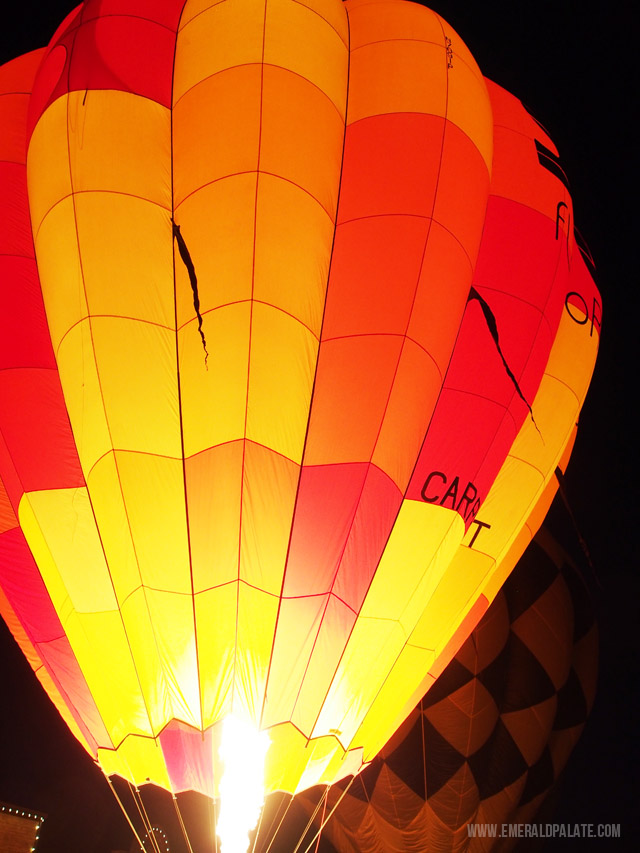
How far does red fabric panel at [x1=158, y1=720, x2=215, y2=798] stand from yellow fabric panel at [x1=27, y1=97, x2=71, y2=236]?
1816 millimetres

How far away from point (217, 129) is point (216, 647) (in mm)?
1735

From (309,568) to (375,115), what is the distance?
1667mm

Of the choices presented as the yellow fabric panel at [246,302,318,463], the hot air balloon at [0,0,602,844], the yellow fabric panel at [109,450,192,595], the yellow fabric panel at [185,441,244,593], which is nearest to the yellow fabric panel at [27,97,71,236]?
the hot air balloon at [0,0,602,844]

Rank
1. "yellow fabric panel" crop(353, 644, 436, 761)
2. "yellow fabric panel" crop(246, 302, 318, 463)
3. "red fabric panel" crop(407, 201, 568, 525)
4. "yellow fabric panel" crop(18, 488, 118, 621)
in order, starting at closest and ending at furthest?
1. "yellow fabric panel" crop(246, 302, 318, 463)
2. "yellow fabric panel" crop(18, 488, 118, 621)
3. "yellow fabric panel" crop(353, 644, 436, 761)
4. "red fabric panel" crop(407, 201, 568, 525)

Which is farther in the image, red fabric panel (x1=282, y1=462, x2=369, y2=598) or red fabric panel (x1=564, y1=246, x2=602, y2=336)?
red fabric panel (x1=564, y1=246, x2=602, y2=336)

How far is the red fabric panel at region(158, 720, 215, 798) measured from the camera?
243 cm

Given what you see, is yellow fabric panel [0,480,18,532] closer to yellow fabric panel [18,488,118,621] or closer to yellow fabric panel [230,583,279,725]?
A: yellow fabric panel [18,488,118,621]

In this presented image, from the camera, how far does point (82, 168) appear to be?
8.59 ft

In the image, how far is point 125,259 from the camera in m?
2.55

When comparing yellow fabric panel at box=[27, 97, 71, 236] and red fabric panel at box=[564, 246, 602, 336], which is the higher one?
red fabric panel at box=[564, 246, 602, 336]

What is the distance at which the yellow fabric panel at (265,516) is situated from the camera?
2.45 m

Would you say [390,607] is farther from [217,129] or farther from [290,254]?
[217,129]

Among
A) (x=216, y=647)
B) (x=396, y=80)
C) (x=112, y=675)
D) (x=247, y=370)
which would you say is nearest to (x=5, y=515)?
(x=112, y=675)

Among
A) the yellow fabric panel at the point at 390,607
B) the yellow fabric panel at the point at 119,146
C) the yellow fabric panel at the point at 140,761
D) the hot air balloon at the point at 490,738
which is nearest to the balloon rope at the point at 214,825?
the yellow fabric panel at the point at 140,761
